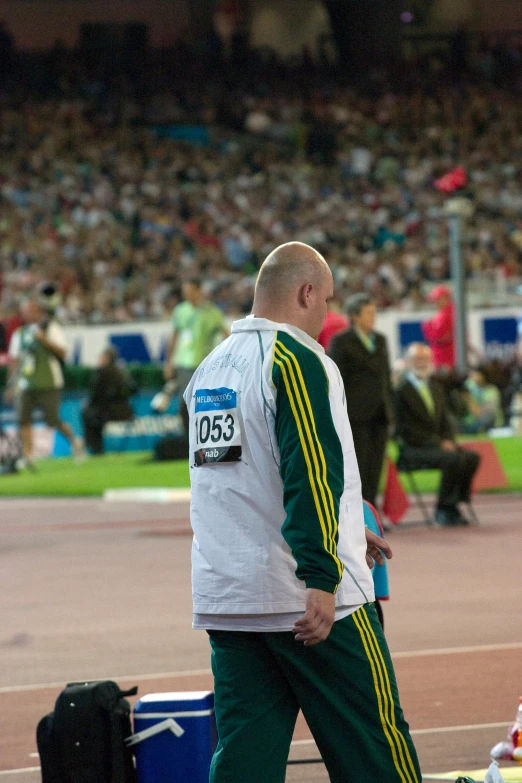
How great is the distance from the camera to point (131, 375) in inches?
983

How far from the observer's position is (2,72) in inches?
1619

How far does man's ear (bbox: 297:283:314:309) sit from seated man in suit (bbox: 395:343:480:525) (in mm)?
9755

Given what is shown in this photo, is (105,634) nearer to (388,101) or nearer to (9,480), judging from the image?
(9,480)

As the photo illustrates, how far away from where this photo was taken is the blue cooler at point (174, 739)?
5004 millimetres

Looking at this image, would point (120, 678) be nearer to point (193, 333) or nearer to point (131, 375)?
point (193, 333)

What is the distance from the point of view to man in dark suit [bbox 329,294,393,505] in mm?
12672

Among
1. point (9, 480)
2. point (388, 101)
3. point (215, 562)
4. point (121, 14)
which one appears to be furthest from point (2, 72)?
point (215, 562)

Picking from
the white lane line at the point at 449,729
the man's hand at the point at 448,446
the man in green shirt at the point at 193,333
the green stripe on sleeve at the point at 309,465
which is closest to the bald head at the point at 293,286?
the green stripe on sleeve at the point at 309,465

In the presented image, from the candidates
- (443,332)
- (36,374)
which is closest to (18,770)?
(36,374)

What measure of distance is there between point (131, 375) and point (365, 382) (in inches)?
497

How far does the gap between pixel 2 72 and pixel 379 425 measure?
30560mm

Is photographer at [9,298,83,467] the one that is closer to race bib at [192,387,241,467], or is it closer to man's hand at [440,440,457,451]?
man's hand at [440,440,457,451]

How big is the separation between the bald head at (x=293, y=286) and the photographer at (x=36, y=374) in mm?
16756

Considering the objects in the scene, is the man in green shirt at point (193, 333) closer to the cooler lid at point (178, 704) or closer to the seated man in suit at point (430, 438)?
the seated man in suit at point (430, 438)
